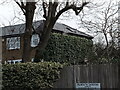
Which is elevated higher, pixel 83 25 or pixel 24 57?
pixel 83 25

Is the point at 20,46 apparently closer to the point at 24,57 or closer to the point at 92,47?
the point at 92,47

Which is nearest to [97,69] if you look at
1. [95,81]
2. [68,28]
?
[95,81]

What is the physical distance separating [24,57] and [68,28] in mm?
15615

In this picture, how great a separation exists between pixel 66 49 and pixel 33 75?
32.7 feet

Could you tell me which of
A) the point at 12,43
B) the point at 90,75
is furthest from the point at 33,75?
the point at 12,43

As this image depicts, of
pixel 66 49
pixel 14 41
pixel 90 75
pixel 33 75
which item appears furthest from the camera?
pixel 14 41

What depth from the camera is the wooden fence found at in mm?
10858

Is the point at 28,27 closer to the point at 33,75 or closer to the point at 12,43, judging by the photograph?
the point at 33,75

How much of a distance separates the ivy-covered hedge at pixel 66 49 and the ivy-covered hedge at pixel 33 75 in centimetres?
768

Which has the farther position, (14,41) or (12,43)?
(12,43)

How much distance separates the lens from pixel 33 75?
38.2ft

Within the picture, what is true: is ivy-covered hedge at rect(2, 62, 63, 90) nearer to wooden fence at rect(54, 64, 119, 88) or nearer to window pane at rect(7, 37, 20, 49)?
wooden fence at rect(54, 64, 119, 88)

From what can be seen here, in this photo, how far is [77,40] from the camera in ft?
75.4

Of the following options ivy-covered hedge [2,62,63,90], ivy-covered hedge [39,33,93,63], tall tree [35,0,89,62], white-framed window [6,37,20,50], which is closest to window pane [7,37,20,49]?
white-framed window [6,37,20,50]
